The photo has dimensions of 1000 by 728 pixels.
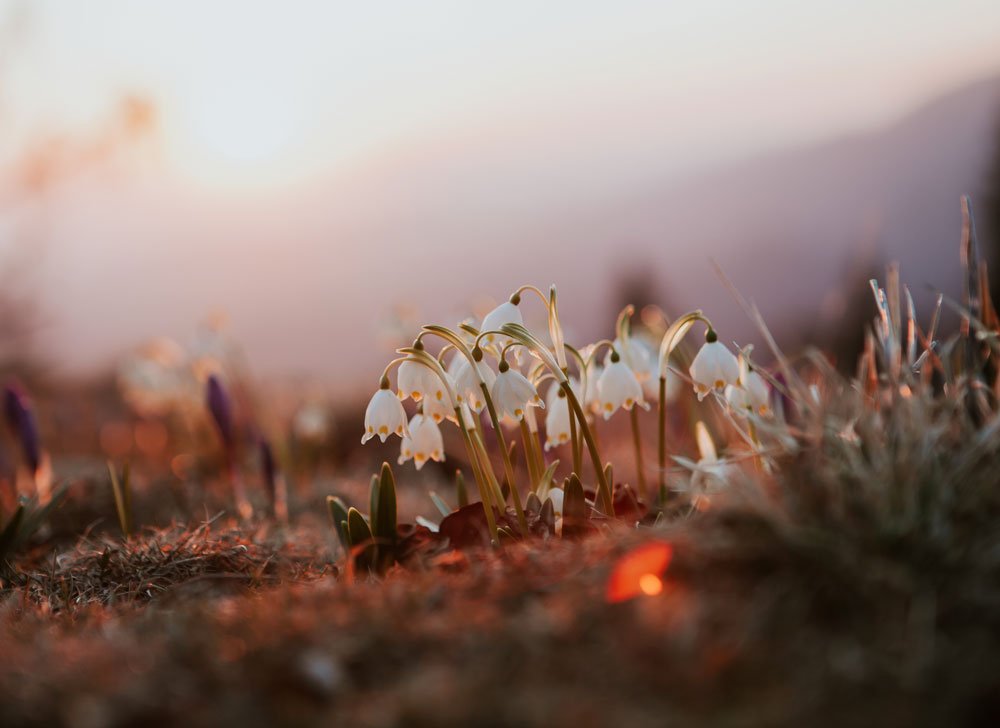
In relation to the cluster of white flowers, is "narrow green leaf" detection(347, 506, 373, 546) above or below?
below

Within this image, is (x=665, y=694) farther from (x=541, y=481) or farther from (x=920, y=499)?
(x=541, y=481)

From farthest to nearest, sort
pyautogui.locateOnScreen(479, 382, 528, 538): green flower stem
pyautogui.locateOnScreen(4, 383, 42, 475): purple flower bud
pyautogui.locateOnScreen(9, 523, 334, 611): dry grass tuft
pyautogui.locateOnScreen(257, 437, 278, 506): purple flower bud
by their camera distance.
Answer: pyautogui.locateOnScreen(257, 437, 278, 506): purple flower bud, pyautogui.locateOnScreen(4, 383, 42, 475): purple flower bud, pyautogui.locateOnScreen(9, 523, 334, 611): dry grass tuft, pyautogui.locateOnScreen(479, 382, 528, 538): green flower stem

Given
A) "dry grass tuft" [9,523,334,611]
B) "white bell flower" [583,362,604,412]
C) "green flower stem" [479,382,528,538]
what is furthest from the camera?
"white bell flower" [583,362,604,412]

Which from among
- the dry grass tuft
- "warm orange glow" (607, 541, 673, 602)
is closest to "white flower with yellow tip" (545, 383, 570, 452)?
the dry grass tuft

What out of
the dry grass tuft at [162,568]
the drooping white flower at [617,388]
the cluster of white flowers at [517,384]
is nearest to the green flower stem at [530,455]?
the cluster of white flowers at [517,384]

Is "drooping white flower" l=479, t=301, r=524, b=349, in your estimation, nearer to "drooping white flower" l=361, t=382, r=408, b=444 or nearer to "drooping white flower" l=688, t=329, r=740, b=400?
"drooping white flower" l=361, t=382, r=408, b=444

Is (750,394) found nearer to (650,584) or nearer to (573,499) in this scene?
(573,499)

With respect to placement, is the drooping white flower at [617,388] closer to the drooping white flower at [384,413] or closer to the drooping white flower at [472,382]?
the drooping white flower at [472,382]

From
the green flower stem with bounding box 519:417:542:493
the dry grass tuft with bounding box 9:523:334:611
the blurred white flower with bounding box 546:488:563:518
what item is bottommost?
the dry grass tuft with bounding box 9:523:334:611
